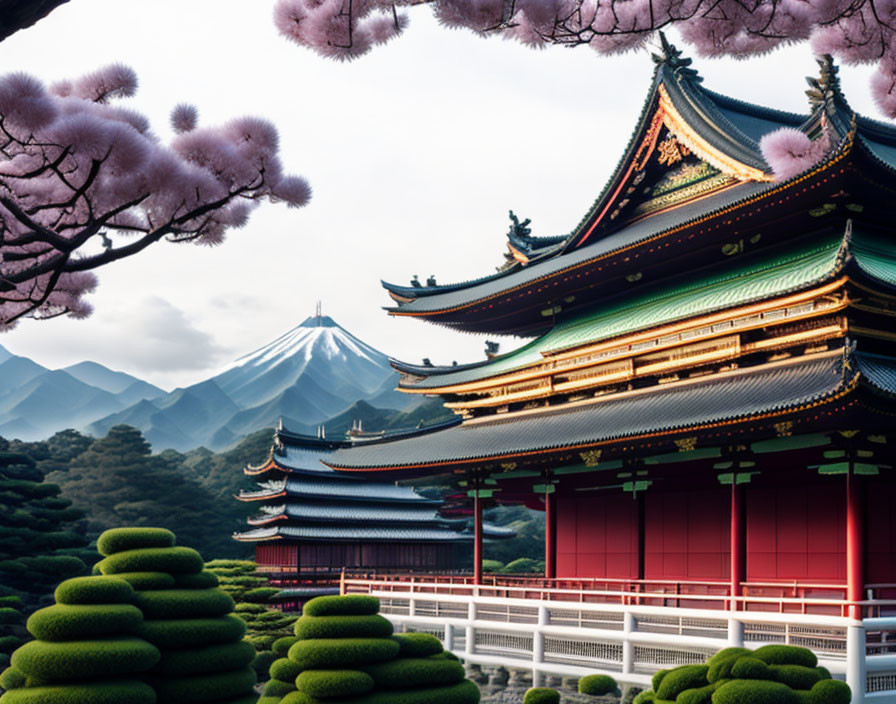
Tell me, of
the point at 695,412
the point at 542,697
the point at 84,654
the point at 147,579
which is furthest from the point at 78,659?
the point at 695,412

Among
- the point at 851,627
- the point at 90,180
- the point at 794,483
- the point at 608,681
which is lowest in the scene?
the point at 608,681

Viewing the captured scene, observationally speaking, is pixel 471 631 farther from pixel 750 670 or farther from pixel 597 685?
pixel 750 670

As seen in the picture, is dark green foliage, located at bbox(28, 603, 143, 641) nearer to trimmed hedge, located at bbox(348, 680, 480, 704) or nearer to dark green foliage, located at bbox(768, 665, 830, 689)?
trimmed hedge, located at bbox(348, 680, 480, 704)

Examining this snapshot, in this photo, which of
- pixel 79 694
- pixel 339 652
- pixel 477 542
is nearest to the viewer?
pixel 79 694

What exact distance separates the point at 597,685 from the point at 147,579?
33.8 feet

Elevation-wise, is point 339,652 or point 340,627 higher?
point 340,627

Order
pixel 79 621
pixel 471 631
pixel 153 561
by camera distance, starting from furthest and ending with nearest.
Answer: pixel 471 631 < pixel 153 561 < pixel 79 621

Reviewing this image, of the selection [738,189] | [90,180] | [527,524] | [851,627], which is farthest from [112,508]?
[90,180]

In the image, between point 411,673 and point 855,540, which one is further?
point 855,540

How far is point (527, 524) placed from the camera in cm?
A: 8719

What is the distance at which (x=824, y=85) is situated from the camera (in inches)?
1032

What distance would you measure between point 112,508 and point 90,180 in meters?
69.5

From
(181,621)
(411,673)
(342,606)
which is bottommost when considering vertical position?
(411,673)

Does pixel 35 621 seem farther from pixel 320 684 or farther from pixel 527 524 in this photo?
pixel 527 524
